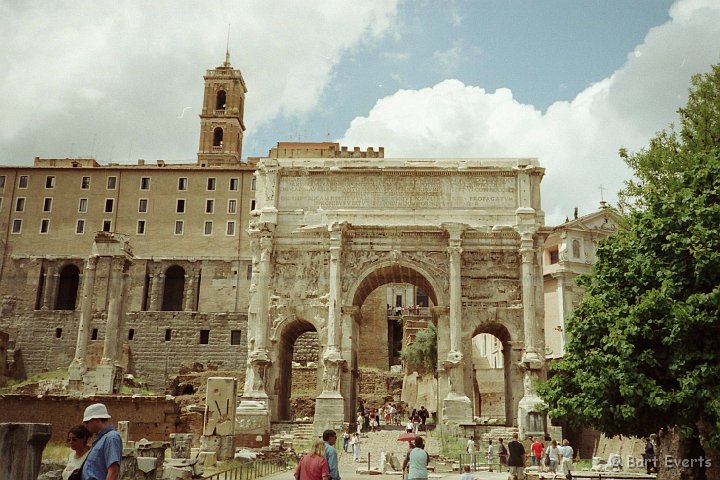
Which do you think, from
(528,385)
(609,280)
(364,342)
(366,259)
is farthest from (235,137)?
(609,280)

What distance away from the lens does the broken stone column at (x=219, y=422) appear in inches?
821

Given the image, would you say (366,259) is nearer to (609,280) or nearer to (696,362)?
(609,280)

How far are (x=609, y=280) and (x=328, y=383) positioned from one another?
14642mm

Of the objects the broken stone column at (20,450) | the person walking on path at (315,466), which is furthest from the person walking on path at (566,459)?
the broken stone column at (20,450)

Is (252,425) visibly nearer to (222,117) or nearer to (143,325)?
(143,325)

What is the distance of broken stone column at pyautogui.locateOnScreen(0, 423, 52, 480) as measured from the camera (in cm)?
557

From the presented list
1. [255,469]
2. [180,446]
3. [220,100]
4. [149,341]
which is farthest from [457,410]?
[220,100]

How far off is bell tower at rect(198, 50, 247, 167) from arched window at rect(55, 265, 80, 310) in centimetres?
1526

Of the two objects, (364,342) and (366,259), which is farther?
(364,342)

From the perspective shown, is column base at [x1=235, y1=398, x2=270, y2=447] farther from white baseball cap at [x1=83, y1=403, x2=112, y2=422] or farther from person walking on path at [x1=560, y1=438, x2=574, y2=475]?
white baseball cap at [x1=83, y1=403, x2=112, y2=422]

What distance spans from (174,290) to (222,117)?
19060 mm

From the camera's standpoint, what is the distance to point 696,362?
530 inches

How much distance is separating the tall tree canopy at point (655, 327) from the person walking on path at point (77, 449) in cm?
1002

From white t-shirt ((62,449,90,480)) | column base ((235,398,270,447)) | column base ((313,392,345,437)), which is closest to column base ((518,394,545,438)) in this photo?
column base ((313,392,345,437))
